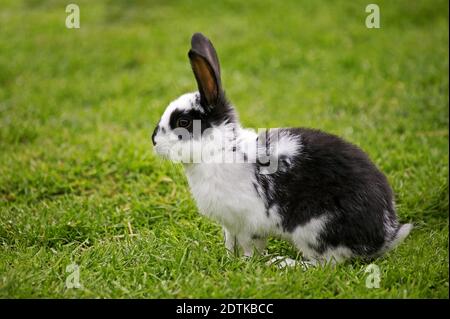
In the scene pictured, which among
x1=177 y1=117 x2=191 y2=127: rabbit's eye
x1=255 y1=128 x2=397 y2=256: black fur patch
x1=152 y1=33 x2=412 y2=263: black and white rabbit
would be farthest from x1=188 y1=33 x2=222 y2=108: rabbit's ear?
x1=255 y1=128 x2=397 y2=256: black fur patch

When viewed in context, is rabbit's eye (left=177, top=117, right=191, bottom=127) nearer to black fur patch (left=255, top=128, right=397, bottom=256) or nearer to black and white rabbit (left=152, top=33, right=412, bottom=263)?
black and white rabbit (left=152, top=33, right=412, bottom=263)

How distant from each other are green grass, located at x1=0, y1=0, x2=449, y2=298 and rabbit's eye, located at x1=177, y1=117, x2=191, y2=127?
0.81 meters

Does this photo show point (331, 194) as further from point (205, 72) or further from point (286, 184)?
point (205, 72)

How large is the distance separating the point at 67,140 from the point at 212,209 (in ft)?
8.90

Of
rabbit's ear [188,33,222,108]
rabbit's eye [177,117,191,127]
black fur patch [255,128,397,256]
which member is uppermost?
rabbit's ear [188,33,222,108]

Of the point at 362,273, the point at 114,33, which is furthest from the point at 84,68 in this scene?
the point at 362,273

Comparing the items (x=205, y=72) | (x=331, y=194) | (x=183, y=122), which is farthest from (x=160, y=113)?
(x=331, y=194)

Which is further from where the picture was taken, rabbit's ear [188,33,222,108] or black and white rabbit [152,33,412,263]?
black and white rabbit [152,33,412,263]

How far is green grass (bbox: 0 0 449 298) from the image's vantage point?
352cm

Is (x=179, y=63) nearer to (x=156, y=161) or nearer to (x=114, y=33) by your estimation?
(x=114, y=33)

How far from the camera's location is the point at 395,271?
3.54 metres

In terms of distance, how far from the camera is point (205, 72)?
346cm

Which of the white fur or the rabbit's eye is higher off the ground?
the rabbit's eye

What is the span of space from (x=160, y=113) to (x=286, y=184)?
3242 millimetres
